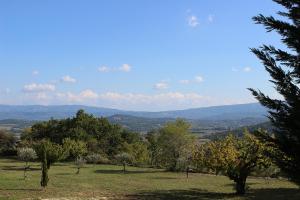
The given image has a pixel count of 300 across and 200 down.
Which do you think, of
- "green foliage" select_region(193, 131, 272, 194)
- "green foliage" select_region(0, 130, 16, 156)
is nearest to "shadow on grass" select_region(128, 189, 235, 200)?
"green foliage" select_region(193, 131, 272, 194)

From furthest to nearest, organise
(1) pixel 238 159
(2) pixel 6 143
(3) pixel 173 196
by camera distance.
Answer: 1. (2) pixel 6 143
2. (1) pixel 238 159
3. (3) pixel 173 196

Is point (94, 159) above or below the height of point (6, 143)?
below

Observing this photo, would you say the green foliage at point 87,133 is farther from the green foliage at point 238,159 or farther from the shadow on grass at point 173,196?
the green foliage at point 238,159

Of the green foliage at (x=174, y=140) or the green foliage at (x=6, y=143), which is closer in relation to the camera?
the green foliage at (x=174, y=140)

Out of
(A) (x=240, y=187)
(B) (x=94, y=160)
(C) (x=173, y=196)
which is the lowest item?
(B) (x=94, y=160)

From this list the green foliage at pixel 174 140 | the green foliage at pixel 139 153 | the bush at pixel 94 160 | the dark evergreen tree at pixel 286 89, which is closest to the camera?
the dark evergreen tree at pixel 286 89

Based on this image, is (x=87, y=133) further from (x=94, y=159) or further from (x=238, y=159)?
(x=238, y=159)

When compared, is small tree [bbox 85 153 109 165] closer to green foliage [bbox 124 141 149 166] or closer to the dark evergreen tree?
green foliage [bbox 124 141 149 166]

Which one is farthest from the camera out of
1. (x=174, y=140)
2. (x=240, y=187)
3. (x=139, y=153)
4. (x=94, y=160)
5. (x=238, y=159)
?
(x=139, y=153)

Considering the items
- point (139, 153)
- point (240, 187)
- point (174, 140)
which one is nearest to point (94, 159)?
point (139, 153)

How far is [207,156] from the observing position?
40.1m

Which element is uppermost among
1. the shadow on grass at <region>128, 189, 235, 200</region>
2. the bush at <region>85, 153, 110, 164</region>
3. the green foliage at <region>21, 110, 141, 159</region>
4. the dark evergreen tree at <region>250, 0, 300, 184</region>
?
the dark evergreen tree at <region>250, 0, 300, 184</region>

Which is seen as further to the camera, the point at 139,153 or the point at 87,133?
the point at 87,133

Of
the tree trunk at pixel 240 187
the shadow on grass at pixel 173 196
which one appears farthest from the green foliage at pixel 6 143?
the tree trunk at pixel 240 187
